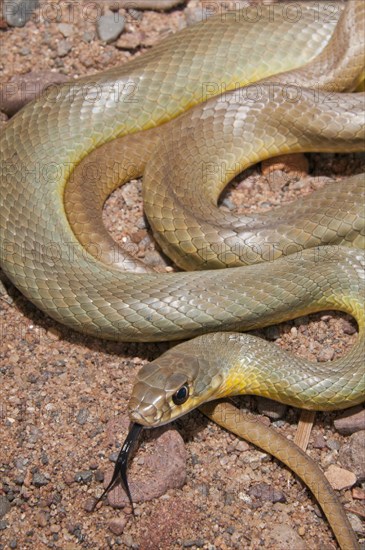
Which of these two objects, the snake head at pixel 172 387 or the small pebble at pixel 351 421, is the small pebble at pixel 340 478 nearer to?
the small pebble at pixel 351 421

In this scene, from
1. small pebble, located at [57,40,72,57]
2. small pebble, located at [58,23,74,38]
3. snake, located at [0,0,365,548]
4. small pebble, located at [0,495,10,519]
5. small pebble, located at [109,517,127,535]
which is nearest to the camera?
small pebble, located at [109,517,127,535]

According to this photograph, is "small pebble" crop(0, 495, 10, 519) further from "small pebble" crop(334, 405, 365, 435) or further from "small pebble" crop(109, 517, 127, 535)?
"small pebble" crop(334, 405, 365, 435)

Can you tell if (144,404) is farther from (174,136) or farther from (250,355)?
(174,136)

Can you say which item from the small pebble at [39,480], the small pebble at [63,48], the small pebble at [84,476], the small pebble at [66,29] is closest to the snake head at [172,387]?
the small pebble at [84,476]

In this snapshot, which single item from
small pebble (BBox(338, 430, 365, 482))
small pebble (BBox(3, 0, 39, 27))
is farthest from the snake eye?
small pebble (BBox(3, 0, 39, 27))

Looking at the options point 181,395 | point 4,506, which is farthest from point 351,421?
point 4,506

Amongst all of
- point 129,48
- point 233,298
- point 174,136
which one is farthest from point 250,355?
point 129,48

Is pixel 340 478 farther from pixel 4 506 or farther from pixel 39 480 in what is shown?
pixel 4 506
